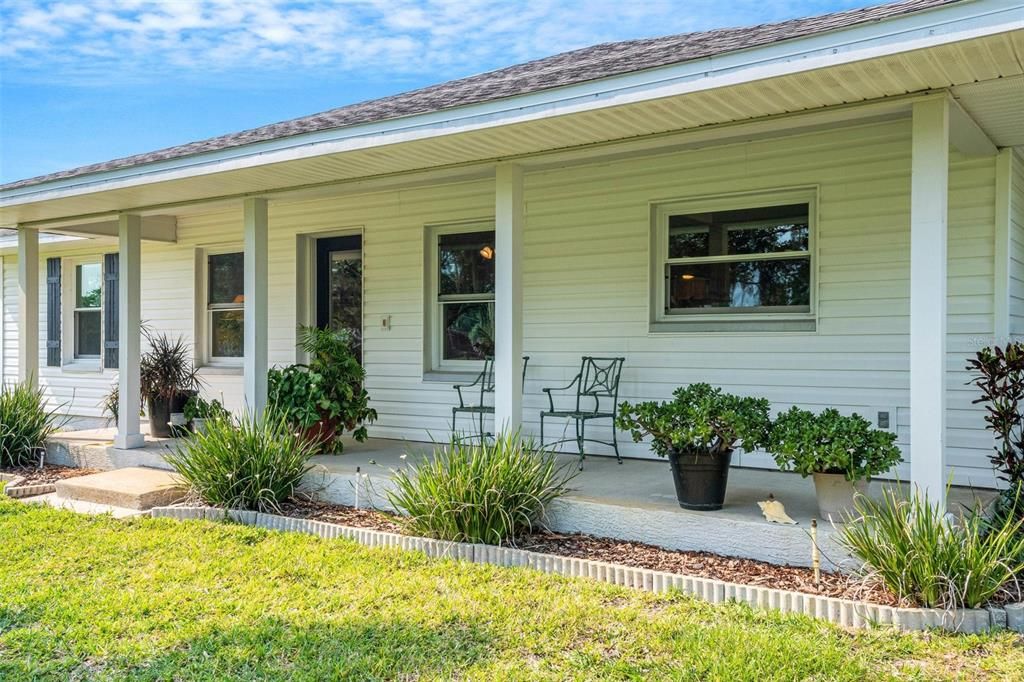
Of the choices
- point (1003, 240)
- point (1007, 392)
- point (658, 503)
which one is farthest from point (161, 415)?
point (1003, 240)

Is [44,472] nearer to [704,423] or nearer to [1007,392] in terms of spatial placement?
[704,423]

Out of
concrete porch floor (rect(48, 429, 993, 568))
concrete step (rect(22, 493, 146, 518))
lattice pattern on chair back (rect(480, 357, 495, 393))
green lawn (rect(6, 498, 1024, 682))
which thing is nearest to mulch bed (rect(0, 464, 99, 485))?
concrete step (rect(22, 493, 146, 518))

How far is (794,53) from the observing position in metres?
3.62

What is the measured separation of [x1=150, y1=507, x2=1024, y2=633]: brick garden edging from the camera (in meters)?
3.33

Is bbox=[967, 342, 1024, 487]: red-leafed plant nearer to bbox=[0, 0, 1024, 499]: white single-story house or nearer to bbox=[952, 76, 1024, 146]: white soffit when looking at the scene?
bbox=[0, 0, 1024, 499]: white single-story house

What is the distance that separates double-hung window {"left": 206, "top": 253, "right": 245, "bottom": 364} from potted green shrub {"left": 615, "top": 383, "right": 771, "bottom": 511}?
6.31m

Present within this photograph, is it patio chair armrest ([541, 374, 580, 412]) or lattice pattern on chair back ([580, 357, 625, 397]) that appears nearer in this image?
lattice pattern on chair back ([580, 357, 625, 397])

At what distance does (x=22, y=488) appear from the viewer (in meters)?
6.47

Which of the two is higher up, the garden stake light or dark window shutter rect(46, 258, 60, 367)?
dark window shutter rect(46, 258, 60, 367)

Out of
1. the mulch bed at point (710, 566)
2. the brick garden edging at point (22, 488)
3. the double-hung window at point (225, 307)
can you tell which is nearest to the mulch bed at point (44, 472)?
the brick garden edging at point (22, 488)

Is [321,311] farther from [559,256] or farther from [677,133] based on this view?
[677,133]

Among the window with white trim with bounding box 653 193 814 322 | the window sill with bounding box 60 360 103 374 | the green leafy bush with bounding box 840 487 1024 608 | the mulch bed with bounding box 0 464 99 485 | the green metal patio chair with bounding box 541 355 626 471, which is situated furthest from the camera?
the window sill with bounding box 60 360 103 374

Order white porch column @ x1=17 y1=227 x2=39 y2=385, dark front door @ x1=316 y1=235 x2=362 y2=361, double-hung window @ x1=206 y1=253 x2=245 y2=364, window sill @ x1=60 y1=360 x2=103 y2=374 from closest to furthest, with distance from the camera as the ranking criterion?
white porch column @ x1=17 y1=227 x2=39 y2=385 → dark front door @ x1=316 y1=235 x2=362 y2=361 → double-hung window @ x1=206 y1=253 x2=245 y2=364 → window sill @ x1=60 y1=360 x2=103 y2=374

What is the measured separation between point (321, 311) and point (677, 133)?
5290mm
